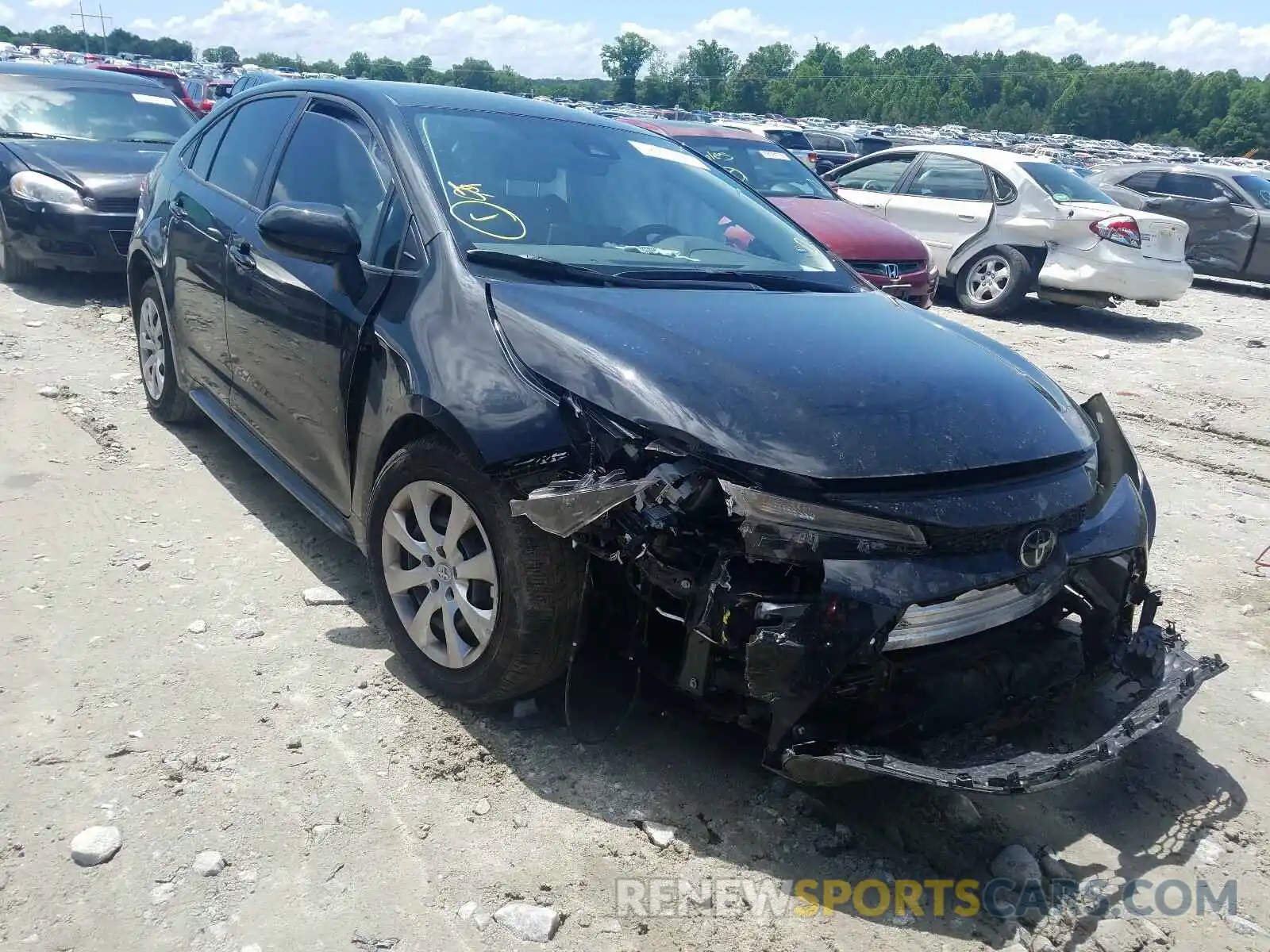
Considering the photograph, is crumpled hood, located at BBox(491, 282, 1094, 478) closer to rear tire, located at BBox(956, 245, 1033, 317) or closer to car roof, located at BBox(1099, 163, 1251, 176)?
rear tire, located at BBox(956, 245, 1033, 317)

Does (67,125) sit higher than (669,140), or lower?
lower

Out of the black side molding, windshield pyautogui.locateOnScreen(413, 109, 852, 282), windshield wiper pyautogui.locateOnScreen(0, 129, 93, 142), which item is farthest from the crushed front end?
windshield wiper pyautogui.locateOnScreen(0, 129, 93, 142)

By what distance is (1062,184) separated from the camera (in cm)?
1080

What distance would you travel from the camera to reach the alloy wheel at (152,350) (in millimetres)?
5234

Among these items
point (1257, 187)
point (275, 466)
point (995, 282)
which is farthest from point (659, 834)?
point (1257, 187)

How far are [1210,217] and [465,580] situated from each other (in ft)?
45.1

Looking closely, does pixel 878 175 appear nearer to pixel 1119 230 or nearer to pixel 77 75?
pixel 1119 230

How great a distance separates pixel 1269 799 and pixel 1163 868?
1.90ft

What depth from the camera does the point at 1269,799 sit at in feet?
9.95

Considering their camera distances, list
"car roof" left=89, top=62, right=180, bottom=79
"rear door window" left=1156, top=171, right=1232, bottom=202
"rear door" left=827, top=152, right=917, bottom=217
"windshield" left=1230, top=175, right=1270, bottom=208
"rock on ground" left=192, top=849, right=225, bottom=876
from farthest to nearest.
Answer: "rear door window" left=1156, top=171, right=1232, bottom=202 < "windshield" left=1230, top=175, right=1270, bottom=208 < "car roof" left=89, top=62, right=180, bottom=79 < "rear door" left=827, top=152, right=917, bottom=217 < "rock on ground" left=192, top=849, right=225, bottom=876

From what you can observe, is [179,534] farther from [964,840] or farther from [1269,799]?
[1269,799]

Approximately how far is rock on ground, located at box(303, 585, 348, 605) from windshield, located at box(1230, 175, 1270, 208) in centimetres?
1365

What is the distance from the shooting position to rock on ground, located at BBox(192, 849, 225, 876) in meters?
2.45

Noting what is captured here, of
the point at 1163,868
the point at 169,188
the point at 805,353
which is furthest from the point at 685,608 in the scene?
the point at 169,188
